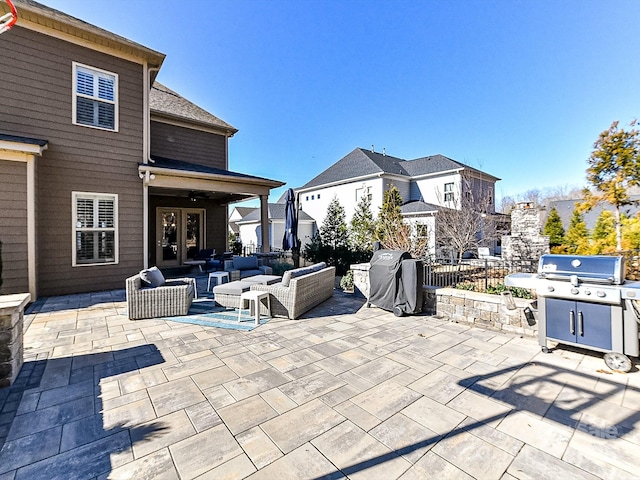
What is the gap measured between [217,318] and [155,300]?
3.71ft

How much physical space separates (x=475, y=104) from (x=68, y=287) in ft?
53.3

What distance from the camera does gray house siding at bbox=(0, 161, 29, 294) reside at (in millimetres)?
5836

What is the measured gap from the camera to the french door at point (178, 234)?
11.2 metres

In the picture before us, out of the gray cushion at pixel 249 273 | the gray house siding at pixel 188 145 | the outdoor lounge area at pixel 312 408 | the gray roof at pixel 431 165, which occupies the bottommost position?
the outdoor lounge area at pixel 312 408

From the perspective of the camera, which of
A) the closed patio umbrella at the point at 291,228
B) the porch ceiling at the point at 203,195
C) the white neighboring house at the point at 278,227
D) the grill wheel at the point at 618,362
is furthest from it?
the white neighboring house at the point at 278,227

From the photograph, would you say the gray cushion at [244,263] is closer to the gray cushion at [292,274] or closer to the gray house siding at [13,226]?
the gray cushion at [292,274]

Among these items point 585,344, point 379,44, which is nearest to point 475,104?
point 379,44

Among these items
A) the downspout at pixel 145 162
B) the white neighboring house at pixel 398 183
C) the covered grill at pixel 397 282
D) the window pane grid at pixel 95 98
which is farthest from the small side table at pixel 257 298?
the white neighboring house at pixel 398 183

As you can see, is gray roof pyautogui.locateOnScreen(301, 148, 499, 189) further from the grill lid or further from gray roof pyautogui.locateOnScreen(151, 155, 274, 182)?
the grill lid

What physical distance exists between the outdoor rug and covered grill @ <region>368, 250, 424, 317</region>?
2.24 m

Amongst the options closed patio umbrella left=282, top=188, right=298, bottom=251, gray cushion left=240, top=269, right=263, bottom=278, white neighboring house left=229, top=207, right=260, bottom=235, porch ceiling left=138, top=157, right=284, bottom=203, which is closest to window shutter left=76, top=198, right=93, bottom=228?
porch ceiling left=138, top=157, right=284, bottom=203

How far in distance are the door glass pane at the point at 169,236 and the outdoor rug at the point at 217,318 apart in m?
6.50

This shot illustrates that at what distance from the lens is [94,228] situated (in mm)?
7191

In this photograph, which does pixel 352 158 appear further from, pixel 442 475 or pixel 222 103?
pixel 442 475
